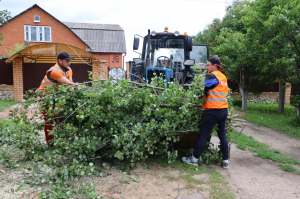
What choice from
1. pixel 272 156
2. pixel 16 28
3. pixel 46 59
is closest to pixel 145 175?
pixel 272 156

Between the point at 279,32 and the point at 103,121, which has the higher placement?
the point at 279,32

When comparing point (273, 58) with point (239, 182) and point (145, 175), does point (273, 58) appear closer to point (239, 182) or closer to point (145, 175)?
point (239, 182)

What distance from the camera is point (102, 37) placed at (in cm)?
3027

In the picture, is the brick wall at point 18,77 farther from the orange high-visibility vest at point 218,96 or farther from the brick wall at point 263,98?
the brick wall at point 263,98

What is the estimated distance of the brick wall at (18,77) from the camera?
41.3ft

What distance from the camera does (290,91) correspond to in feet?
48.3

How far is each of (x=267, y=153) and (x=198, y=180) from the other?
8.16ft

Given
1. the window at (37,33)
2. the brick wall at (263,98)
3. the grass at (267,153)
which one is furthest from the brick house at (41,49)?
the brick wall at (263,98)

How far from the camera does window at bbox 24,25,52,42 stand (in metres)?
22.7

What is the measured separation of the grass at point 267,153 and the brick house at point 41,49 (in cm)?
364

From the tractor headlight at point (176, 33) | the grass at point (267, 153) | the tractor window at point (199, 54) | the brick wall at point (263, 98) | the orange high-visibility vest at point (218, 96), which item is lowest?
the grass at point (267, 153)

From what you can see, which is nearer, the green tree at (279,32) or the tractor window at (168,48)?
the green tree at (279,32)

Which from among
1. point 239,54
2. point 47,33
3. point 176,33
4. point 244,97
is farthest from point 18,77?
point 47,33

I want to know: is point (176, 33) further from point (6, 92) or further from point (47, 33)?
point (47, 33)
